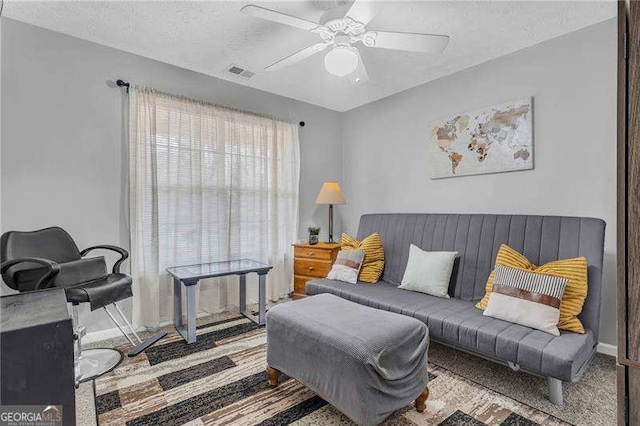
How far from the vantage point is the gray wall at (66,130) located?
230cm

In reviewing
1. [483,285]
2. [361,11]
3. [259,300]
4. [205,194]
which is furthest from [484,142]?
[205,194]

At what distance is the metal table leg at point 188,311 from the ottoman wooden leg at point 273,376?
95 centimetres

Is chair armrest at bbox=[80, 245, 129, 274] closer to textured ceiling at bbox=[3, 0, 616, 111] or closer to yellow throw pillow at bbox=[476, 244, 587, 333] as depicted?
textured ceiling at bbox=[3, 0, 616, 111]

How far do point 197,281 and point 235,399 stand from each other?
105 centimetres

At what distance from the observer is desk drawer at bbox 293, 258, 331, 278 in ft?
11.3

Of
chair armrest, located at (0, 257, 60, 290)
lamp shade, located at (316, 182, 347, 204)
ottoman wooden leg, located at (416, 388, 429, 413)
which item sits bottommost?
ottoman wooden leg, located at (416, 388, 429, 413)

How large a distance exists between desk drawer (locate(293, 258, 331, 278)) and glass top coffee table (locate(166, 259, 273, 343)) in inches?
23.2

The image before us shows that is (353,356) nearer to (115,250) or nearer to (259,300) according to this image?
(259,300)

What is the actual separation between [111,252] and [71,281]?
2.01 ft

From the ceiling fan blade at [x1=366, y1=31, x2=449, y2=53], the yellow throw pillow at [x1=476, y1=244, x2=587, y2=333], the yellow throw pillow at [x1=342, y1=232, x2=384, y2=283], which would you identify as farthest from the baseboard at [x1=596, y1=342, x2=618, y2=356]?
the ceiling fan blade at [x1=366, y1=31, x2=449, y2=53]

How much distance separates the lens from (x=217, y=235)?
3.28 metres

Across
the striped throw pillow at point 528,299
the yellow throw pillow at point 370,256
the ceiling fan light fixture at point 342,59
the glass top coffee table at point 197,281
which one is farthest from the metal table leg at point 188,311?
the striped throw pillow at point 528,299

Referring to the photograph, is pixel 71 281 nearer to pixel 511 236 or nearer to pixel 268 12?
pixel 268 12

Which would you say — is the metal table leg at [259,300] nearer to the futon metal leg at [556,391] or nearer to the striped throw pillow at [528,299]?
the striped throw pillow at [528,299]
